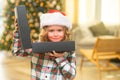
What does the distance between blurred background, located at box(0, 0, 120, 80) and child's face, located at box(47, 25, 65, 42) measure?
2942mm

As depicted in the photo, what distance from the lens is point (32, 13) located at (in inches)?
203

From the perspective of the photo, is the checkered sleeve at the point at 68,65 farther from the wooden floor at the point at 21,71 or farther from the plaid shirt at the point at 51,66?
the wooden floor at the point at 21,71

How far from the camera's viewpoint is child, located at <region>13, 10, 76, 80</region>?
1409 millimetres

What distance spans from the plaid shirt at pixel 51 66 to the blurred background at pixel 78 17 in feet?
9.48

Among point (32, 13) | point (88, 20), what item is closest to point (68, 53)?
point (32, 13)

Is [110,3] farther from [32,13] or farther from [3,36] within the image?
[3,36]

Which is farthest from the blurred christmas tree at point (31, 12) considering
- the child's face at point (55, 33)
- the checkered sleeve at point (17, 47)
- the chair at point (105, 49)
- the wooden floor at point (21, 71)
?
the child's face at point (55, 33)

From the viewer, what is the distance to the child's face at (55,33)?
1.44 meters

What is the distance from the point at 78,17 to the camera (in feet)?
19.1

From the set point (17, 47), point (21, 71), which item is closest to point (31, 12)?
point (21, 71)

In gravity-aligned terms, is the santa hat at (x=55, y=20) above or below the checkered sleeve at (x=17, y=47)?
above

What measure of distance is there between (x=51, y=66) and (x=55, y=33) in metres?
0.19

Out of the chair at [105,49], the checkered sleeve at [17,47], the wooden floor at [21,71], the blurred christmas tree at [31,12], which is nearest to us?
the checkered sleeve at [17,47]

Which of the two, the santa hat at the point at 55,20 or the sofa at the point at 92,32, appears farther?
the sofa at the point at 92,32
